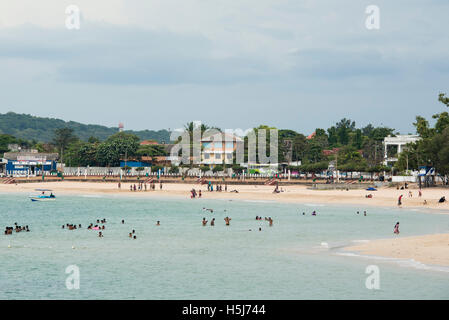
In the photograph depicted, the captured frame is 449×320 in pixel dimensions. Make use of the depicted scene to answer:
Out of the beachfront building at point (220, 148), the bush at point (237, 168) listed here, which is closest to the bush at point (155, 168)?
the beachfront building at point (220, 148)

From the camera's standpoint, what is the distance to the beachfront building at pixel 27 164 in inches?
5226

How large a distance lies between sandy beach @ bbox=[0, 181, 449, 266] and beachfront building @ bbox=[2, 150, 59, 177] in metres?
14.8

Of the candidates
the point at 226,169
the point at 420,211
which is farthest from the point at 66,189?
the point at 420,211

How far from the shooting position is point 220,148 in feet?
443

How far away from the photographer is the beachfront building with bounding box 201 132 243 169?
441ft

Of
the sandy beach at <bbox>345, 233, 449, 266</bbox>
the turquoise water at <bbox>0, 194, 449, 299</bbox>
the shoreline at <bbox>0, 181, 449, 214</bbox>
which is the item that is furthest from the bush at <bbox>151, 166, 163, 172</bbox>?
the sandy beach at <bbox>345, 233, 449, 266</bbox>

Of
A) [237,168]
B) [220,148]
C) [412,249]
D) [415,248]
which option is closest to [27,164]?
[220,148]

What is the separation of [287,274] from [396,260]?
20.5 ft

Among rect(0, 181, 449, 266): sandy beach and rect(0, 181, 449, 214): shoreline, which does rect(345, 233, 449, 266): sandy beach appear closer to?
rect(0, 181, 449, 266): sandy beach

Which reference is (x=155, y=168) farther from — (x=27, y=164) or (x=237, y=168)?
(x=27, y=164)

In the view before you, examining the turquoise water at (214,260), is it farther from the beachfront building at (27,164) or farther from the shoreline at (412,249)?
the beachfront building at (27,164)

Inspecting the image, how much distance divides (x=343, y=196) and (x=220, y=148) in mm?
59234

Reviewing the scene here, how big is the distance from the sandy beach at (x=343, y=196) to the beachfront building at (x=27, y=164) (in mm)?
14812
